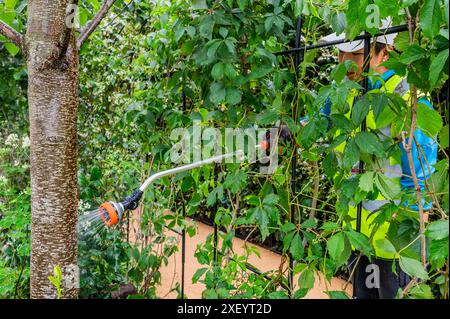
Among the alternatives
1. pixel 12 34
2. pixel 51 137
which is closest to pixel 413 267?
pixel 51 137

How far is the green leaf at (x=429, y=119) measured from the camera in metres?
0.89

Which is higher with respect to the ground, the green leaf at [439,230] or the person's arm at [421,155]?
the person's arm at [421,155]

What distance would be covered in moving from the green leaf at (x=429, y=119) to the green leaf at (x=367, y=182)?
15 cm

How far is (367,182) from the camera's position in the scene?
922 millimetres

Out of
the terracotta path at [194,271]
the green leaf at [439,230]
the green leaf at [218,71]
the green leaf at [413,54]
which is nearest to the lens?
the green leaf at [439,230]

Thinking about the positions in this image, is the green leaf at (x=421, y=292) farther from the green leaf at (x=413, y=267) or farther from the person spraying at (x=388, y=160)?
the person spraying at (x=388, y=160)

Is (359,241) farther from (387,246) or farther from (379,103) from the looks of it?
(379,103)

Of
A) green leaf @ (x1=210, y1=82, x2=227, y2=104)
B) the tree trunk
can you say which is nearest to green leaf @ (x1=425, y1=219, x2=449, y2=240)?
green leaf @ (x1=210, y1=82, x2=227, y2=104)

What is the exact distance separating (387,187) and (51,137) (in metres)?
0.82

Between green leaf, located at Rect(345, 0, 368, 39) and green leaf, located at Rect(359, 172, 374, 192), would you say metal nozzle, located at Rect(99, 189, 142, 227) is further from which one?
green leaf, located at Rect(345, 0, 368, 39)

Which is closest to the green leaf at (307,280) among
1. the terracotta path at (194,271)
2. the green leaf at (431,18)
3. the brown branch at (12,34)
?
the green leaf at (431,18)
